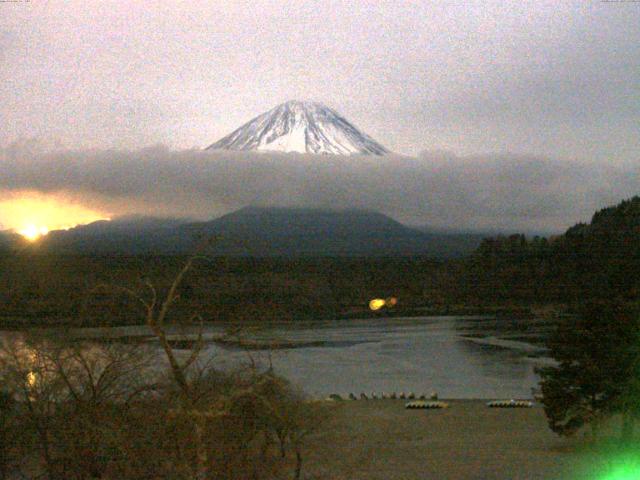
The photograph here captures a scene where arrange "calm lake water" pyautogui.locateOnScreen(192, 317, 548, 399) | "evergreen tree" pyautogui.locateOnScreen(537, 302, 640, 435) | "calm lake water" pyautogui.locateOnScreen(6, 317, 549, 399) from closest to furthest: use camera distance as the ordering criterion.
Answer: "evergreen tree" pyautogui.locateOnScreen(537, 302, 640, 435)
"calm lake water" pyautogui.locateOnScreen(6, 317, 549, 399)
"calm lake water" pyautogui.locateOnScreen(192, 317, 548, 399)

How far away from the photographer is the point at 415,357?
→ 1350 inches

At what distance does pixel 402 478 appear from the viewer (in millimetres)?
10508

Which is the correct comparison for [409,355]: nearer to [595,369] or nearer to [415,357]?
[415,357]

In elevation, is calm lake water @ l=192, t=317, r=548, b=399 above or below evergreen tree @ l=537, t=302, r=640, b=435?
below

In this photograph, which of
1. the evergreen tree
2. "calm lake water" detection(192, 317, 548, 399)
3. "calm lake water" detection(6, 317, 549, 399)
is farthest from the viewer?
"calm lake water" detection(192, 317, 548, 399)

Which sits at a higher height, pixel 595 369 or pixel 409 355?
pixel 595 369

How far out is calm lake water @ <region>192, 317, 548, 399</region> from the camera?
25641 millimetres

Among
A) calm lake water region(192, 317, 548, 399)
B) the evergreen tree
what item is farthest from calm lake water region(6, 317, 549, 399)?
the evergreen tree

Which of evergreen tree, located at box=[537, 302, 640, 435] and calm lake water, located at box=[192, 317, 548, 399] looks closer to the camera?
evergreen tree, located at box=[537, 302, 640, 435]

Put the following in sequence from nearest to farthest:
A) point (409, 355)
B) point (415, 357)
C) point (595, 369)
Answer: point (595, 369) → point (415, 357) → point (409, 355)

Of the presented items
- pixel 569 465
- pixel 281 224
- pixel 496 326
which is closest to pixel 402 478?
pixel 569 465

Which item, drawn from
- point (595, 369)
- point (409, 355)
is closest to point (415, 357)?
point (409, 355)

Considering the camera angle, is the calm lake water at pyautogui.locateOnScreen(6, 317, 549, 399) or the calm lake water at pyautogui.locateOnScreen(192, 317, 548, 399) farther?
the calm lake water at pyautogui.locateOnScreen(192, 317, 548, 399)

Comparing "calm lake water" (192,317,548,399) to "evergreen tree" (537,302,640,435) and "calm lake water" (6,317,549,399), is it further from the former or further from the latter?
"evergreen tree" (537,302,640,435)
